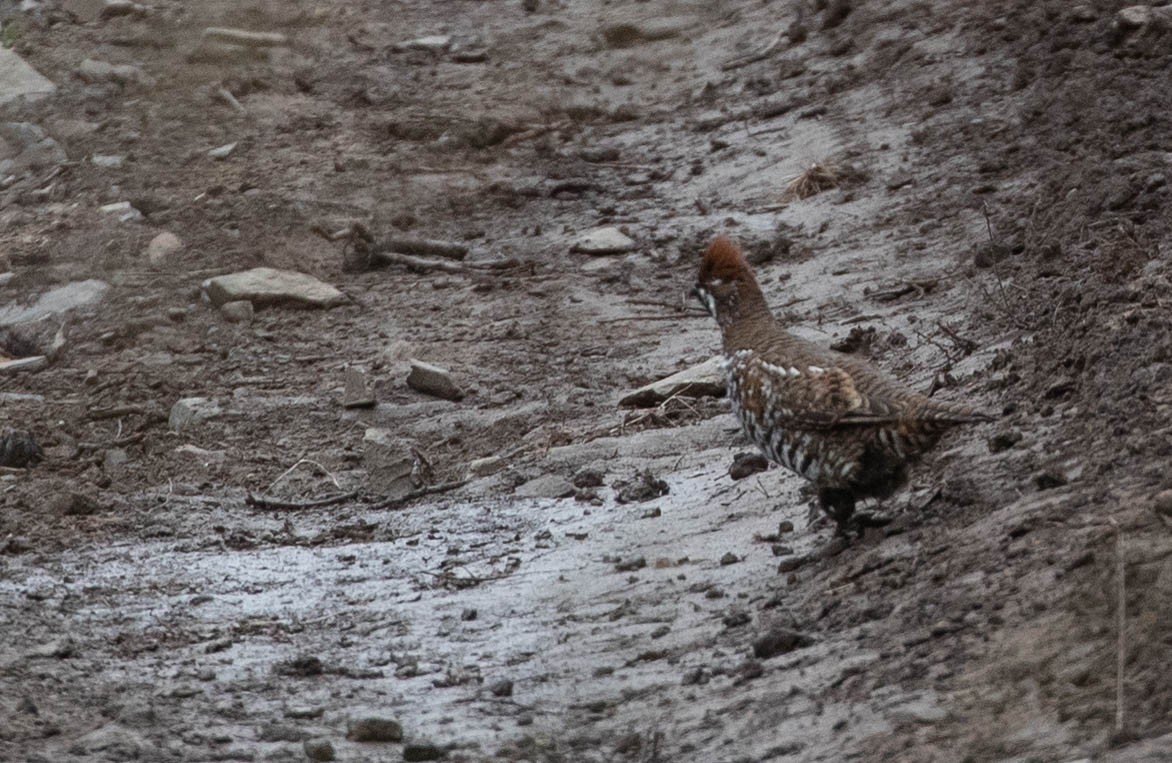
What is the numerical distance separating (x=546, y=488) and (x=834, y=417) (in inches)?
93.3

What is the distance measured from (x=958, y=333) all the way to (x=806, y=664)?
3.30 meters

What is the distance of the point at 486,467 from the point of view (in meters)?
8.82

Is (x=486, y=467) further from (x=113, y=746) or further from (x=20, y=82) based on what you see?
(x=20, y=82)

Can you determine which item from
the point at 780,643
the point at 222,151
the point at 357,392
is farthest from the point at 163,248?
the point at 780,643

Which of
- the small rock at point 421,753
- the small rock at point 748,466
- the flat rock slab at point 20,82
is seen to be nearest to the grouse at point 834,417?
the small rock at point 748,466

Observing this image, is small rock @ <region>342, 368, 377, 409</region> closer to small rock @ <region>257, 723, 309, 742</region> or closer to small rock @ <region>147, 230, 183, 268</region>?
small rock @ <region>147, 230, 183, 268</region>

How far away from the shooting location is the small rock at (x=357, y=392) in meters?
9.83

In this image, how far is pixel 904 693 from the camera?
4.73 metres

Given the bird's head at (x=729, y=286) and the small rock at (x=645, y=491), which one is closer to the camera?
the bird's head at (x=729, y=286)

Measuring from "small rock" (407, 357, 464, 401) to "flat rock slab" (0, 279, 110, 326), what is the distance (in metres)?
2.61

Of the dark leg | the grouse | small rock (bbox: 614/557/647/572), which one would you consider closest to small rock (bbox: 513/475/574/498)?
small rock (bbox: 614/557/647/572)

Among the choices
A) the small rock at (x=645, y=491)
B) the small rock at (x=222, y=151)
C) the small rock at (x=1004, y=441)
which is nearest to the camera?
the small rock at (x=1004, y=441)

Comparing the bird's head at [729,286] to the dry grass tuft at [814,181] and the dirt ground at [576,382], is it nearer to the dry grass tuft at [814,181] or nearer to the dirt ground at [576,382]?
the dirt ground at [576,382]

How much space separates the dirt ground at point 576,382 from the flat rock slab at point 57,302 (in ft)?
0.22
